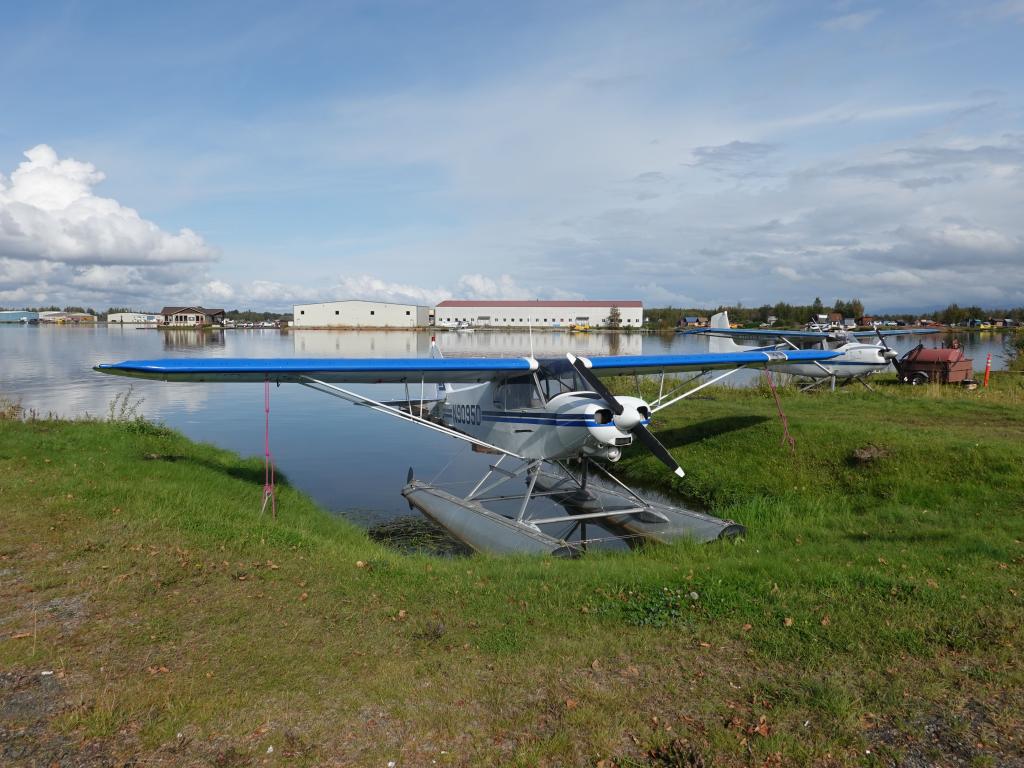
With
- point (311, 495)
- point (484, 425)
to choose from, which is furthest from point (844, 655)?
point (311, 495)

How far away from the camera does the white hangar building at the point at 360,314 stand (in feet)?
385

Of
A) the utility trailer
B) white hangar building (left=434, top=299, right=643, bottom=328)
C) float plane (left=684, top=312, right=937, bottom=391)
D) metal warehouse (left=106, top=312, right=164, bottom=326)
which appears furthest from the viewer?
metal warehouse (left=106, top=312, right=164, bottom=326)

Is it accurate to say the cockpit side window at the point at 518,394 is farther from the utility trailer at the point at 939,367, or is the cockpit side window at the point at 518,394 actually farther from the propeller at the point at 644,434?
the utility trailer at the point at 939,367

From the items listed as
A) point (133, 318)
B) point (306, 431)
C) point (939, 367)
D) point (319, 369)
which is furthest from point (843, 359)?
point (133, 318)

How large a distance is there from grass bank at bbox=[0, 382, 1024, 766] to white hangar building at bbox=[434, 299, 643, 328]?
103 meters

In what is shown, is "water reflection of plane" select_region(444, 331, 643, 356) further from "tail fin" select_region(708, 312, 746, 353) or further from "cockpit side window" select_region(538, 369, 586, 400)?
"cockpit side window" select_region(538, 369, 586, 400)

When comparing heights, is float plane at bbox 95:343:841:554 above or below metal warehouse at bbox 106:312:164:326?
below

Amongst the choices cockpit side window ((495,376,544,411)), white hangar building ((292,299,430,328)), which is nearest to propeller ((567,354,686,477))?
cockpit side window ((495,376,544,411))

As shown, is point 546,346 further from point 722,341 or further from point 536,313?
point 536,313

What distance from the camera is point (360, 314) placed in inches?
4621

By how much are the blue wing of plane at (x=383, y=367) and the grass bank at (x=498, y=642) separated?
176 cm

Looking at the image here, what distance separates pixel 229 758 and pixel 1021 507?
9758 millimetres

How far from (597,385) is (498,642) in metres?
5.04

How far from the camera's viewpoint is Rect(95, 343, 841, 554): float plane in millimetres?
9047
